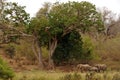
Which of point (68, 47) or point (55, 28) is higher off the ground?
point (55, 28)

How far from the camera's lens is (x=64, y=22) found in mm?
34031

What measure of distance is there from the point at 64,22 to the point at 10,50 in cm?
1044

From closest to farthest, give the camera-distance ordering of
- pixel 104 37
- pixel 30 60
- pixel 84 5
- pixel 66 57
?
1. pixel 84 5
2. pixel 66 57
3. pixel 30 60
4. pixel 104 37

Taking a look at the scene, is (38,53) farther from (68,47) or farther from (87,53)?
(87,53)

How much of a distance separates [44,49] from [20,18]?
296 inches

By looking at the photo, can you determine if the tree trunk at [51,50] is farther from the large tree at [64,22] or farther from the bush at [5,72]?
the bush at [5,72]

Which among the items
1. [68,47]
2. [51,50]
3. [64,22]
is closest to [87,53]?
[68,47]

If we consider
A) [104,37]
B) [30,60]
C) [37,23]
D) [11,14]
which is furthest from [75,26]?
[104,37]

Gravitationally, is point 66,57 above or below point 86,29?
below

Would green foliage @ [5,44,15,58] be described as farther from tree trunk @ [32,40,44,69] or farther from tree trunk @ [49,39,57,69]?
tree trunk @ [49,39,57,69]

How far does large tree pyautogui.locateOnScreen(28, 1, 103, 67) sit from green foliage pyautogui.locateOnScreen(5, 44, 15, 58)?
6.83 meters

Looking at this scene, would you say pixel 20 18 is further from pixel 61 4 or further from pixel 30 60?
pixel 30 60

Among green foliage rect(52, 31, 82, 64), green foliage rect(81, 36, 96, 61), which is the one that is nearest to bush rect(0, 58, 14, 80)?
green foliage rect(52, 31, 82, 64)

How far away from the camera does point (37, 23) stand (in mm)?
34375
